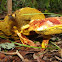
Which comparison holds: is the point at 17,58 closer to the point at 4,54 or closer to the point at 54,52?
the point at 4,54

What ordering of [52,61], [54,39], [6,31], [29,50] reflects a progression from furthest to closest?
1. [54,39]
2. [6,31]
3. [29,50]
4. [52,61]

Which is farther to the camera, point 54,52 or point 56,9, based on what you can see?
point 56,9

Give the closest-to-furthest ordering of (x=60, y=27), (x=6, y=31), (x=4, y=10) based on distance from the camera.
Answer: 1. (x=60, y=27)
2. (x=6, y=31)
3. (x=4, y=10)

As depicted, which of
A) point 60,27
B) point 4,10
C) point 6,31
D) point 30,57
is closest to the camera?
point 60,27

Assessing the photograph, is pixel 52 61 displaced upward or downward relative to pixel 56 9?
downward

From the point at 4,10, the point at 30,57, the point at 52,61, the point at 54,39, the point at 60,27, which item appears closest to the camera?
the point at 60,27

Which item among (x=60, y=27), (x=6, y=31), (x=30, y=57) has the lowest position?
(x=30, y=57)

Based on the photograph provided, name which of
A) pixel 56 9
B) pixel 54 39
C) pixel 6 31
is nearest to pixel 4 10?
pixel 56 9

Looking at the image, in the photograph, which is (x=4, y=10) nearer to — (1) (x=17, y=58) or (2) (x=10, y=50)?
(2) (x=10, y=50)

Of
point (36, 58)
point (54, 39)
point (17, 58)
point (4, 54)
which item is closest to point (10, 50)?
point (4, 54)
